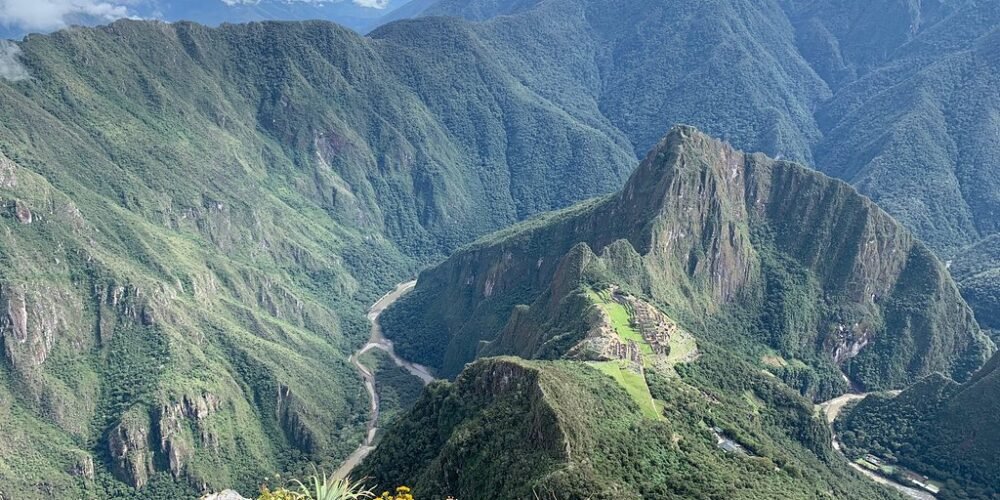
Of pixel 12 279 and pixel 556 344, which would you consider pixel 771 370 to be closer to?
pixel 556 344

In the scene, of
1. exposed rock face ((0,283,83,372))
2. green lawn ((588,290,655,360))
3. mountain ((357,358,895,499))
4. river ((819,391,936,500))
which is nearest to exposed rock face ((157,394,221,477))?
exposed rock face ((0,283,83,372))

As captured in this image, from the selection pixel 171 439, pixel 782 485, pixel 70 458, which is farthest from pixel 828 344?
pixel 70 458

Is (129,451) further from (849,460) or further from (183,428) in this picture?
(849,460)

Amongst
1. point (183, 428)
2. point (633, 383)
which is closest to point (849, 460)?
point (633, 383)

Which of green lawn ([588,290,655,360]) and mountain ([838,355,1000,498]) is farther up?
green lawn ([588,290,655,360])

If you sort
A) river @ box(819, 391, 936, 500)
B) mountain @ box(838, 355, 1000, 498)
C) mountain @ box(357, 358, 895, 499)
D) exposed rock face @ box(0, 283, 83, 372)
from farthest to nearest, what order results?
exposed rock face @ box(0, 283, 83, 372), river @ box(819, 391, 936, 500), mountain @ box(838, 355, 1000, 498), mountain @ box(357, 358, 895, 499)

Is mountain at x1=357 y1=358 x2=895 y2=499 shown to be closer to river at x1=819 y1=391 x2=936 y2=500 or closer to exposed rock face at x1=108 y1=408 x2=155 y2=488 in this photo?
river at x1=819 y1=391 x2=936 y2=500
